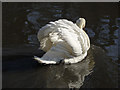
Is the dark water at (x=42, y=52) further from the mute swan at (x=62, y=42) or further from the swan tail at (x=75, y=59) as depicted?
the mute swan at (x=62, y=42)

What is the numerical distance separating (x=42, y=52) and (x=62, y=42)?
3.65ft

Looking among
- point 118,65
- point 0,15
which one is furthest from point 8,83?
point 0,15

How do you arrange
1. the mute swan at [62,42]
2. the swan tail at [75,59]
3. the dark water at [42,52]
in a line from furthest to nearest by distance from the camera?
the swan tail at [75,59], the mute swan at [62,42], the dark water at [42,52]

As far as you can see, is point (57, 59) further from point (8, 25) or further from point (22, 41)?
point (8, 25)

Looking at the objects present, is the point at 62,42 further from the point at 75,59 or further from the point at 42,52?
the point at 42,52

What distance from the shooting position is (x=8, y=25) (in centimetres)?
814

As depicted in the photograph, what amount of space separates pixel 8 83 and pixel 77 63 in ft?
5.95

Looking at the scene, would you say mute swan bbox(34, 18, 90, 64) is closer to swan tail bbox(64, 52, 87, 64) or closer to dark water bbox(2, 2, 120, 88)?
swan tail bbox(64, 52, 87, 64)

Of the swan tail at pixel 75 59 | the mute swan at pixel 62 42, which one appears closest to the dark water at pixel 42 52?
the swan tail at pixel 75 59

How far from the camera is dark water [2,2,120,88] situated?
4930mm

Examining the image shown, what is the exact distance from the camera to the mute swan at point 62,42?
5.05 m

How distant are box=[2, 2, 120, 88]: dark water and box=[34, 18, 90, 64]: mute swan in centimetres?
21

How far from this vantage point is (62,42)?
5219mm

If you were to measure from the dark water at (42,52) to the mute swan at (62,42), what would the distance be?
212 mm
